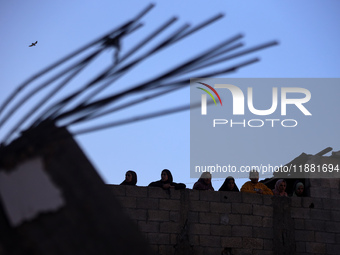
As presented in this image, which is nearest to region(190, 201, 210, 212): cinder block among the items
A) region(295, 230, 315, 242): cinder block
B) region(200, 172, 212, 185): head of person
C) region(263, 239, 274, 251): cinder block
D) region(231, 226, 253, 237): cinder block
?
region(200, 172, 212, 185): head of person

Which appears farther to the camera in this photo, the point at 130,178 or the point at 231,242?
A: the point at 231,242

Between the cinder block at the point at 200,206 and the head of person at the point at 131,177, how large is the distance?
38.6 inches

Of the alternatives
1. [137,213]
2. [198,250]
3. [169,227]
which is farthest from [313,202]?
[137,213]

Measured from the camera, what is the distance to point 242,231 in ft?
31.5

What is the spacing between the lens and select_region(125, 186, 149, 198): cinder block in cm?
909

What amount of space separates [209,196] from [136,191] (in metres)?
1.19

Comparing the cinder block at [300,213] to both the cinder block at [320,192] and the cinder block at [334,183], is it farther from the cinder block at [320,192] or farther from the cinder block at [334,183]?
the cinder block at [334,183]

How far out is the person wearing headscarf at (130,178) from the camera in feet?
29.9

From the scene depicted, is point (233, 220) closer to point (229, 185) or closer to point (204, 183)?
point (229, 185)

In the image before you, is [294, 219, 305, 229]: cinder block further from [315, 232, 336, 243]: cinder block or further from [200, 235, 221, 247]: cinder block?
[200, 235, 221, 247]: cinder block

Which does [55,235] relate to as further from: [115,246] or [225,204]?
[225,204]

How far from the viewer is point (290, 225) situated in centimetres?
989

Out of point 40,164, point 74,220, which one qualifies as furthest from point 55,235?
point 40,164

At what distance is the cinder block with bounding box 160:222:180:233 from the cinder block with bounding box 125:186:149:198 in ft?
1.76
